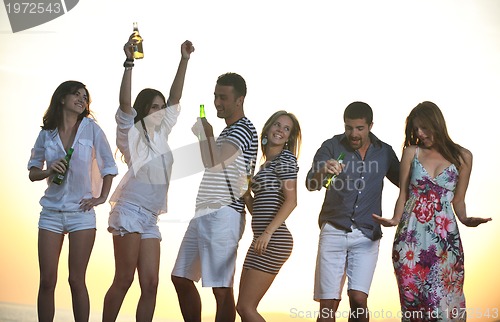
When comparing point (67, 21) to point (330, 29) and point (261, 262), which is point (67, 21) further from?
point (261, 262)

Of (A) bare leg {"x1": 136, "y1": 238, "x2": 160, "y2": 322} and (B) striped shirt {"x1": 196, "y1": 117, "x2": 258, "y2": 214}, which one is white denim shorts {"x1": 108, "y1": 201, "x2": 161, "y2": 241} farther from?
(B) striped shirt {"x1": 196, "y1": 117, "x2": 258, "y2": 214}

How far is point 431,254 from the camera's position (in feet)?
11.0

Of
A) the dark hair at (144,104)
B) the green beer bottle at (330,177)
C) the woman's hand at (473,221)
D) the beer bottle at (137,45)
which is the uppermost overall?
the beer bottle at (137,45)

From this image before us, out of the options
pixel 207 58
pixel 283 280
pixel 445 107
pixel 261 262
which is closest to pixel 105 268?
pixel 283 280

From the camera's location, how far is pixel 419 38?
4703 millimetres

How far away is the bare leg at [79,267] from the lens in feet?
11.6

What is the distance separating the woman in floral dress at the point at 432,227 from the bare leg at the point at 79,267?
1.23 metres

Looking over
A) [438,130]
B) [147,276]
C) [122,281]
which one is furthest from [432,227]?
[122,281]

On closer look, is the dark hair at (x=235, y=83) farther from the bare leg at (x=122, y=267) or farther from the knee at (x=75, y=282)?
the knee at (x=75, y=282)

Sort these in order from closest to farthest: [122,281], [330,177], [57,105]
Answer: [330,177] < [122,281] < [57,105]

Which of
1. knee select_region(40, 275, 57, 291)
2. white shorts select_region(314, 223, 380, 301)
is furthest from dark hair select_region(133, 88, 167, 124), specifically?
white shorts select_region(314, 223, 380, 301)

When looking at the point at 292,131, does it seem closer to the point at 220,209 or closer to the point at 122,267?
the point at 220,209

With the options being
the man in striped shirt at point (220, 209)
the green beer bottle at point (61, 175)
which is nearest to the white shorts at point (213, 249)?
the man in striped shirt at point (220, 209)

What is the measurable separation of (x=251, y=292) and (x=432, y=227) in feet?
2.54
